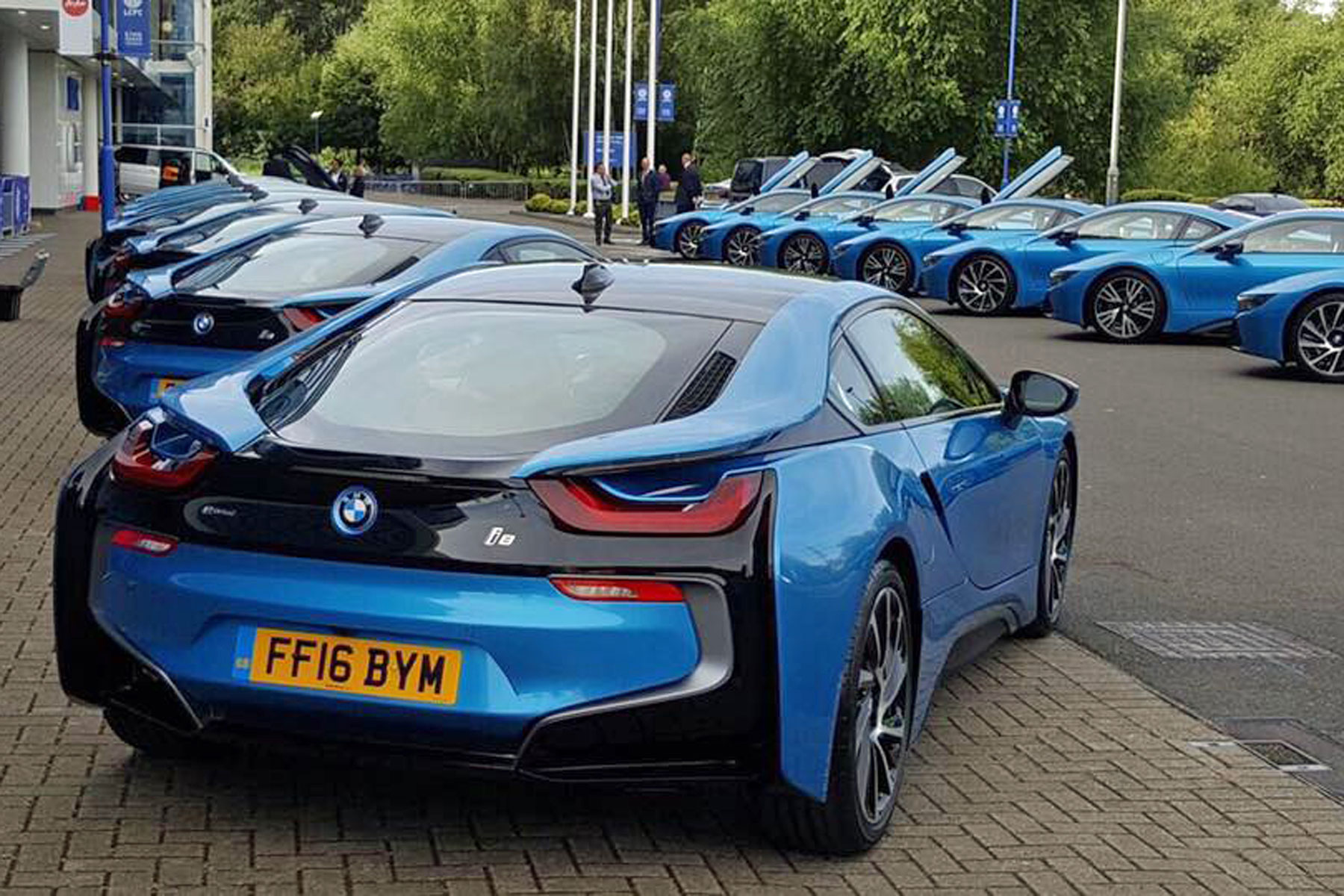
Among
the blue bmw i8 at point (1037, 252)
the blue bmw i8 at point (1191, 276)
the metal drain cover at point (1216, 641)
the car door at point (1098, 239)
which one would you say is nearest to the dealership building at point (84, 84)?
the blue bmw i8 at point (1037, 252)

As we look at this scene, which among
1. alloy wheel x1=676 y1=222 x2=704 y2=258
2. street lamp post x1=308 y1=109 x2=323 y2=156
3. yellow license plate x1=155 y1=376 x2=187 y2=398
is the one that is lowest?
alloy wheel x1=676 y1=222 x2=704 y2=258

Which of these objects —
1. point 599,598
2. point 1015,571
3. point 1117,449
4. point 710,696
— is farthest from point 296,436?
point 1117,449

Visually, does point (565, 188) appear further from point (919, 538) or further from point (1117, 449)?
point (919, 538)

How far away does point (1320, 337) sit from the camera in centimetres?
1686

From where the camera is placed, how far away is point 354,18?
131250 millimetres

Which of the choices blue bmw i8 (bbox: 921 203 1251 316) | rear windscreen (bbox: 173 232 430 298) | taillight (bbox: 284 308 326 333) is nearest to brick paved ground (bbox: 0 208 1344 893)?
taillight (bbox: 284 308 326 333)

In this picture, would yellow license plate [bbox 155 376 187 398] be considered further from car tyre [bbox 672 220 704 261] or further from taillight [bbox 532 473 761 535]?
car tyre [bbox 672 220 704 261]

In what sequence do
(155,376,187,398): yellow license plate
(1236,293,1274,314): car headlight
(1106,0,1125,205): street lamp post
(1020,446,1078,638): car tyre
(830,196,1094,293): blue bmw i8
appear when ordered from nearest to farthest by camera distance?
(1020,446,1078,638): car tyre < (155,376,187,398): yellow license plate < (1236,293,1274,314): car headlight < (830,196,1094,293): blue bmw i8 < (1106,0,1125,205): street lamp post

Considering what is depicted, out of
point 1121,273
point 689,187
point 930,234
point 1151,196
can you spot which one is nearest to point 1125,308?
point 1121,273

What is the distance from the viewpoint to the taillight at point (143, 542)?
14.7ft

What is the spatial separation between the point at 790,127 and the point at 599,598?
161 feet

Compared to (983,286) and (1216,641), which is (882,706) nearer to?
(1216,641)

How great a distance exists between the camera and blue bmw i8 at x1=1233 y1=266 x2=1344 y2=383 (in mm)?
16781

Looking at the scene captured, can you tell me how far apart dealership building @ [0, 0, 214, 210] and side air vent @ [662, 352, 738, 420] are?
22296mm
